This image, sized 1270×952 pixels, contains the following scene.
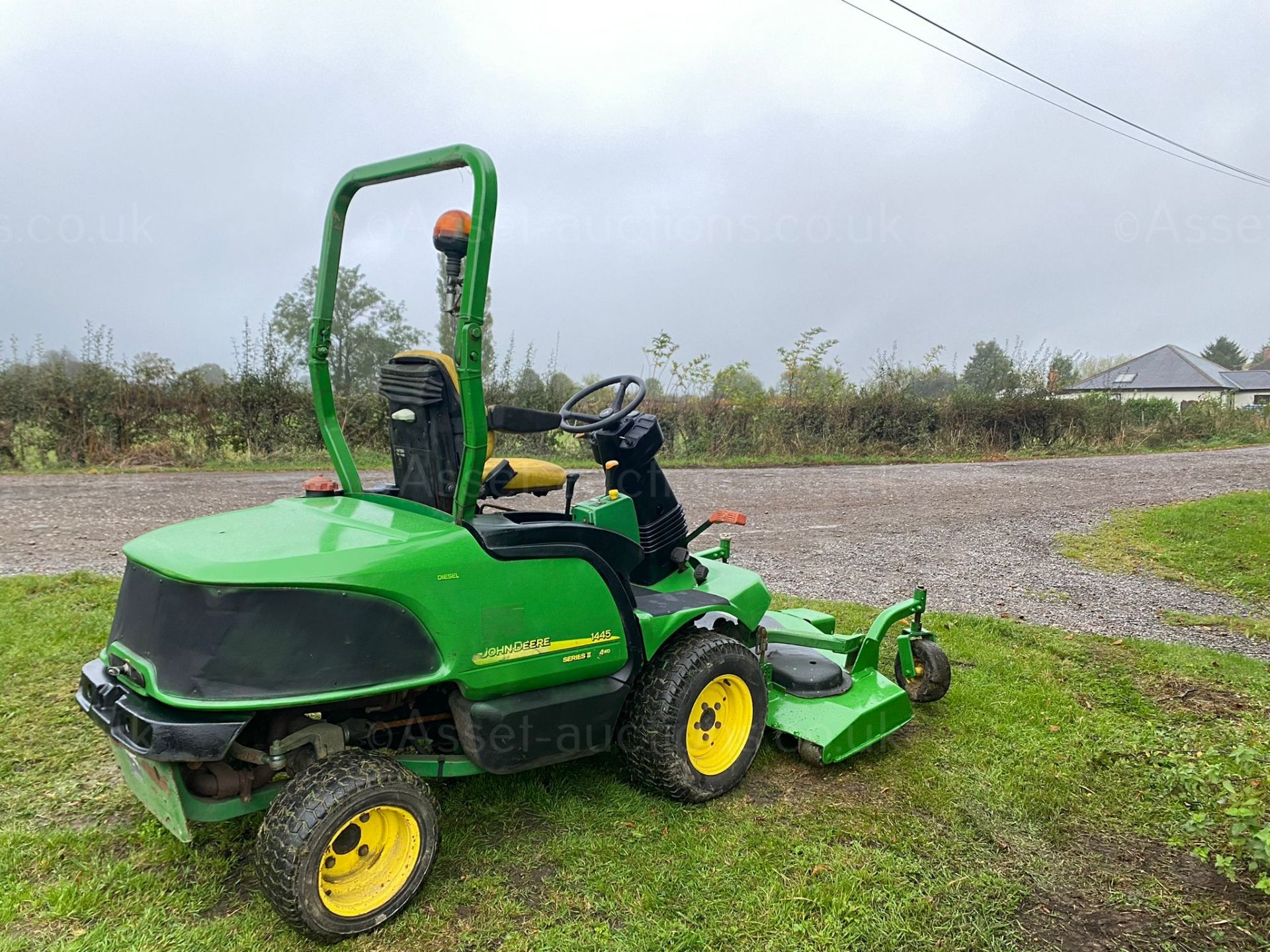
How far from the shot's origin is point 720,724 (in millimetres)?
3537

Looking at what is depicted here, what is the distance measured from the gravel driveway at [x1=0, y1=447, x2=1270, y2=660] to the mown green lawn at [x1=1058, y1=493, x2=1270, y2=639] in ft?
0.82

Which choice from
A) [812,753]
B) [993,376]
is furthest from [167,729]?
[993,376]

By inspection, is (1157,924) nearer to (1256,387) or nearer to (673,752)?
(673,752)

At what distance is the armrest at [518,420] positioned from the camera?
3000 mm

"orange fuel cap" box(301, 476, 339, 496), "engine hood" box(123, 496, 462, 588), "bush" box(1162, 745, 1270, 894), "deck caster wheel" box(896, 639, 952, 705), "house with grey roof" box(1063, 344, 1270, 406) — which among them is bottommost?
"bush" box(1162, 745, 1270, 894)

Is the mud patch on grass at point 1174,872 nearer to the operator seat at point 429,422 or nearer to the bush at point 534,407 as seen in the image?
the operator seat at point 429,422

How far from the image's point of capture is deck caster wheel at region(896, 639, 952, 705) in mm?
4258

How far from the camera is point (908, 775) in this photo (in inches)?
142

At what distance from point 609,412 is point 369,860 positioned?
7.18 ft

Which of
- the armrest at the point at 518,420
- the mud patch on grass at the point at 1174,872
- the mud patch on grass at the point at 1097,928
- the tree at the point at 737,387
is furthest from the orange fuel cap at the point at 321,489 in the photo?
the tree at the point at 737,387

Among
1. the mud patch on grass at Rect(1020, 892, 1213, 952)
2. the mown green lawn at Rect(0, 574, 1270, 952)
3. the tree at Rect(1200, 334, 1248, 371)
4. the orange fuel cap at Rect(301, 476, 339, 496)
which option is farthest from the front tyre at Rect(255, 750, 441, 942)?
the tree at Rect(1200, 334, 1248, 371)

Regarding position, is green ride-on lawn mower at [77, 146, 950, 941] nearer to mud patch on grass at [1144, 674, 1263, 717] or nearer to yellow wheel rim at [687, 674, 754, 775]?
yellow wheel rim at [687, 674, 754, 775]

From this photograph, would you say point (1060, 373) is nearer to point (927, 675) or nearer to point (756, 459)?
point (756, 459)

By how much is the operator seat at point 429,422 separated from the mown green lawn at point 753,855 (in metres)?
1.31
